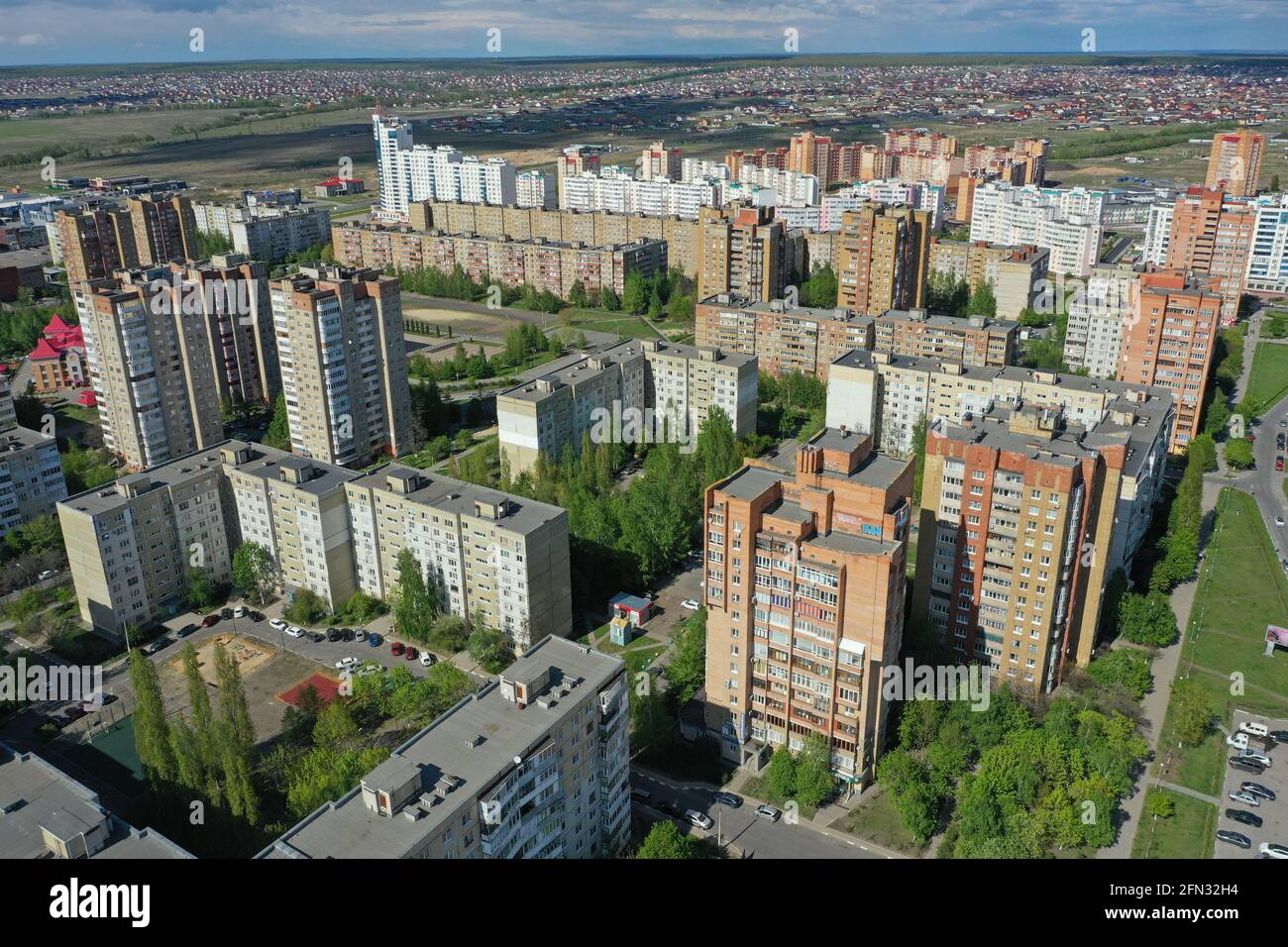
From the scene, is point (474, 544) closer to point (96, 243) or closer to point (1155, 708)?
point (1155, 708)

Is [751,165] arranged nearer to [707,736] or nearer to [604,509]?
[604,509]

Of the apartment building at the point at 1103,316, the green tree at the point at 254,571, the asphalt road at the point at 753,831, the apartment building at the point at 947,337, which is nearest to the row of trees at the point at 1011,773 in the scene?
the asphalt road at the point at 753,831

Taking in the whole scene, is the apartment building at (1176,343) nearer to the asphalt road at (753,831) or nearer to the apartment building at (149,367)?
the asphalt road at (753,831)

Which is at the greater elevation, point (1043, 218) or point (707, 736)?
point (1043, 218)

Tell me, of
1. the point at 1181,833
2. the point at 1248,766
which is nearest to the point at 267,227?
the point at 1248,766
